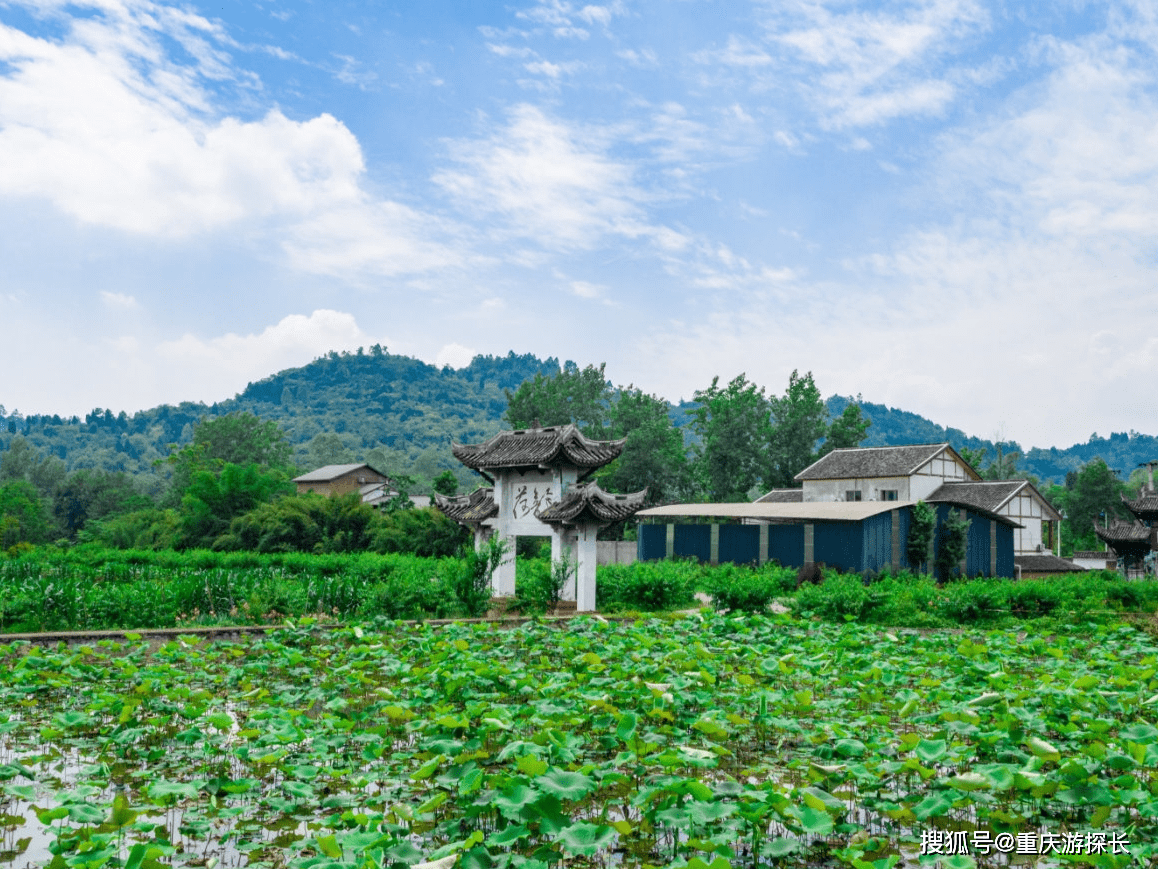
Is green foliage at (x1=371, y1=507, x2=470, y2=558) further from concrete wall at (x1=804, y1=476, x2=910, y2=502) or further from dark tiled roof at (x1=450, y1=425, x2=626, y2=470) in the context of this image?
concrete wall at (x1=804, y1=476, x2=910, y2=502)

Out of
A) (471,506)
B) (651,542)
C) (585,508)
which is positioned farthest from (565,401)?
(585,508)

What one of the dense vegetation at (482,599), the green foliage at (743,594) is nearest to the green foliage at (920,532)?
the dense vegetation at (482,599)

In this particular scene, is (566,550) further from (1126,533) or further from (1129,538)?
(1126,533)

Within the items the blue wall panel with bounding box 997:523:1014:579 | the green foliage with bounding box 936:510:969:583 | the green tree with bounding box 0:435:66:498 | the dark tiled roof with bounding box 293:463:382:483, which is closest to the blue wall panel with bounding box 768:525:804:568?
the green foliage with bounding box 936:510:969:583

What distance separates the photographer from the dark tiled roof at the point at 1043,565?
1179 inches

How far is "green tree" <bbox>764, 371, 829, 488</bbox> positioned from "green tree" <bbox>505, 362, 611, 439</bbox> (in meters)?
7.69

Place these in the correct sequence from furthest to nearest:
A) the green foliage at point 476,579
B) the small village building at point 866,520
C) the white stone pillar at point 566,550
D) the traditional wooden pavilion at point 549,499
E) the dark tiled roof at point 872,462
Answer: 1. the dark tiled roof at point 872,462
2. the small village building at point 866,520
3. the white stone pillar at point 566,550
4. the traditional wooden pavilion at point 549,499
5. the green foliage at point 476,579

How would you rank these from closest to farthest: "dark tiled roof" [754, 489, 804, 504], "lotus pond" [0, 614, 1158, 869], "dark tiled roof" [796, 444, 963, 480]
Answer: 1. "lotus pond" [0, 614, 1158, 869]
2. "dark tiled roof" [796, 444, 963, 480]
3. "dark tiled roof" [754, 489, 804, 504]

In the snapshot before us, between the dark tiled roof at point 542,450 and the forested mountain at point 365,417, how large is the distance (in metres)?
66.8

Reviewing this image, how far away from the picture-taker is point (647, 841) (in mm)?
3992

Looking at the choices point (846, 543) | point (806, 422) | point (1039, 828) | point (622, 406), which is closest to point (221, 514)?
point (622, 406)

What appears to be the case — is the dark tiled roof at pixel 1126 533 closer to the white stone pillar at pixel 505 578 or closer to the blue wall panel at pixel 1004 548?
the blue wall panel at pixel 1004 548

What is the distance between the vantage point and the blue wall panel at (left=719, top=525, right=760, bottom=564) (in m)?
23.3

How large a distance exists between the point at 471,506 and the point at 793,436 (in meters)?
25.3
